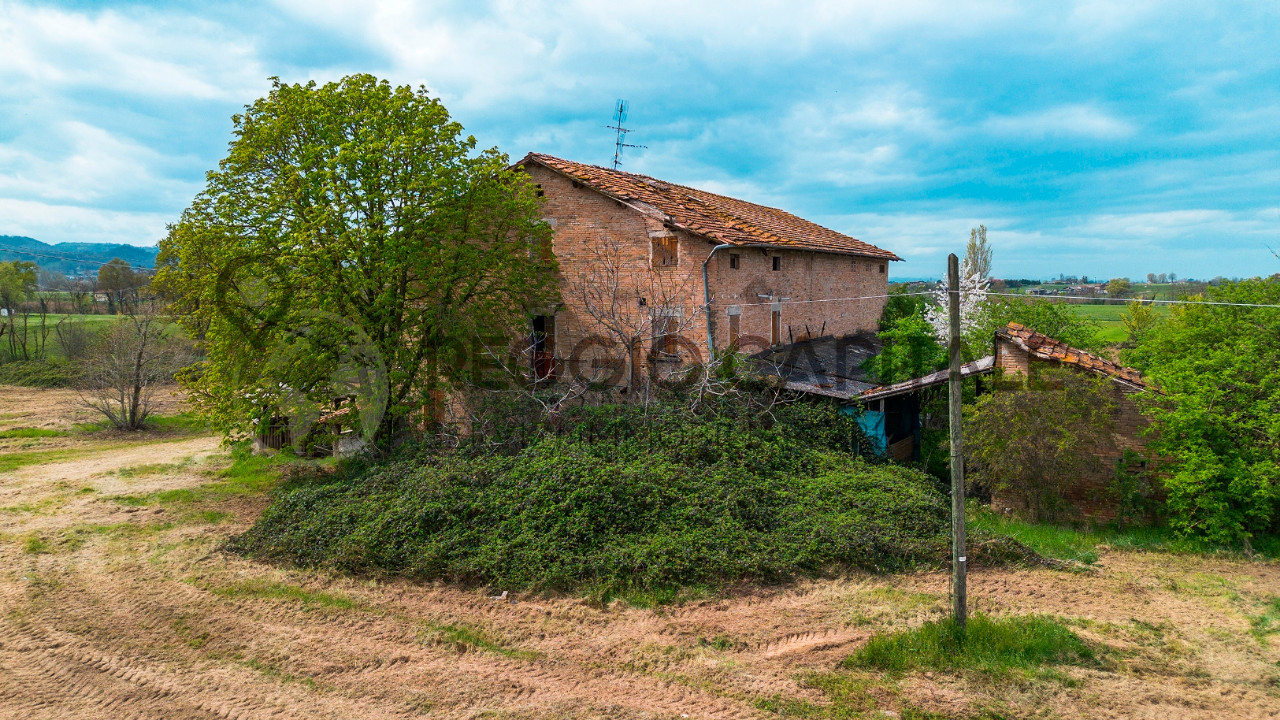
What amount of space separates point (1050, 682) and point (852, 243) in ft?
65.2

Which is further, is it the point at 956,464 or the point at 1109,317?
the point at 1109,317

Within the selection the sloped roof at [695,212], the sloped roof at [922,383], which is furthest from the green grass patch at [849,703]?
the sloped roof at [695,212]

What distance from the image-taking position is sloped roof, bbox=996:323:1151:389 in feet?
38.9

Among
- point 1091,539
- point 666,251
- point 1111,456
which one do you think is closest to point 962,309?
point 1111,456

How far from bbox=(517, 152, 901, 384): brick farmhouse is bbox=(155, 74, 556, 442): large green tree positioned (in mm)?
2511

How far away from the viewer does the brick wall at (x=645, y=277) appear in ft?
50.3

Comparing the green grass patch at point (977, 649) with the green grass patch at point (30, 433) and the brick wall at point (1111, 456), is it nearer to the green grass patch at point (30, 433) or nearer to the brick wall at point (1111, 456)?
the brick wall at point (1111, 456)

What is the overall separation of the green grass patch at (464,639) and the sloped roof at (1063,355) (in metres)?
10.8

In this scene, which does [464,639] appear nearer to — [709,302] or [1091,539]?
[709,302]

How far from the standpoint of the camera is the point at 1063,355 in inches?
488

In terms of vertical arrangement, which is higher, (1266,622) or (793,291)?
(793,291)

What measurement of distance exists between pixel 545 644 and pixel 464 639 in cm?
103

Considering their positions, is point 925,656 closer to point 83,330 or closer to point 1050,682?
point 1050,682

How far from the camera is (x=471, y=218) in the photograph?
14781mm
